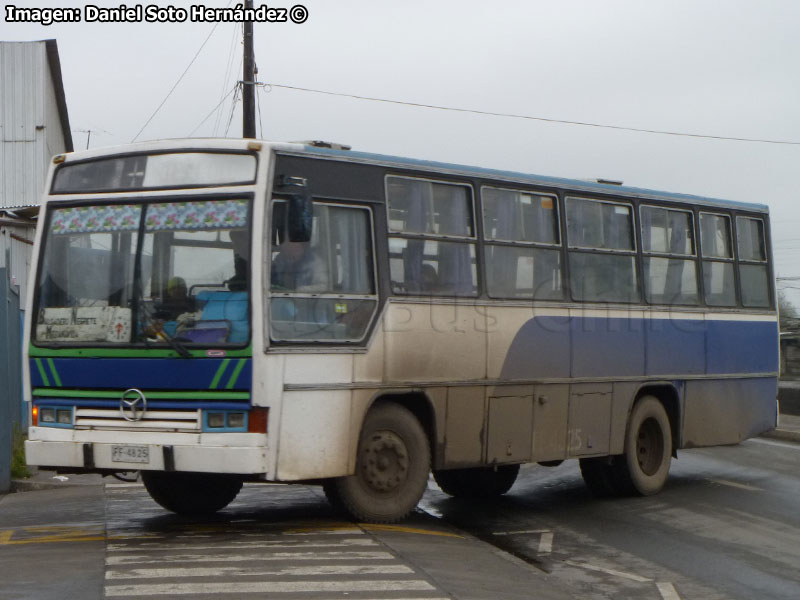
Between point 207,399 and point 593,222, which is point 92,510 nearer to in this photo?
point 207,399

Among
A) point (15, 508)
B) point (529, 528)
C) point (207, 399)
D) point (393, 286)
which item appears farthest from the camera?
point (15, 508)

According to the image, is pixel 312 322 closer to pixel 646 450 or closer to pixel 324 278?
pixel 324 278

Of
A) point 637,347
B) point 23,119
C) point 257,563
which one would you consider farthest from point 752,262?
point 23,119

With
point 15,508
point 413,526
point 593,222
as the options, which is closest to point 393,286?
point 413,526

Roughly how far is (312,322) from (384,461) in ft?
4.56

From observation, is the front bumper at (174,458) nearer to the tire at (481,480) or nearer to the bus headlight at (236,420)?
the bus headlight at (236,420)

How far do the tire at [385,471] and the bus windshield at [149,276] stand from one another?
158cm

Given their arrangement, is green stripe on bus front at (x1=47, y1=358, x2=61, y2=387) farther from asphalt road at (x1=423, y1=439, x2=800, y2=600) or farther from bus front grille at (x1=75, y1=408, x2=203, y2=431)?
asphalt road at (x1=423, y1=439, x2=800, y2=600)

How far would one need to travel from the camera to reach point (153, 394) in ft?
32.2

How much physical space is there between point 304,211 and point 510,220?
3.00 meters

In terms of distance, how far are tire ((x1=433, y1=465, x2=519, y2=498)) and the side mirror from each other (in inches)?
190

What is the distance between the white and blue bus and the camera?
9.70m

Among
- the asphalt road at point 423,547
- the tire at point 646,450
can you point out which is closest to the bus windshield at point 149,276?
the asphalt road at point 423,547

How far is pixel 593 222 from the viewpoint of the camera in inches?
521
